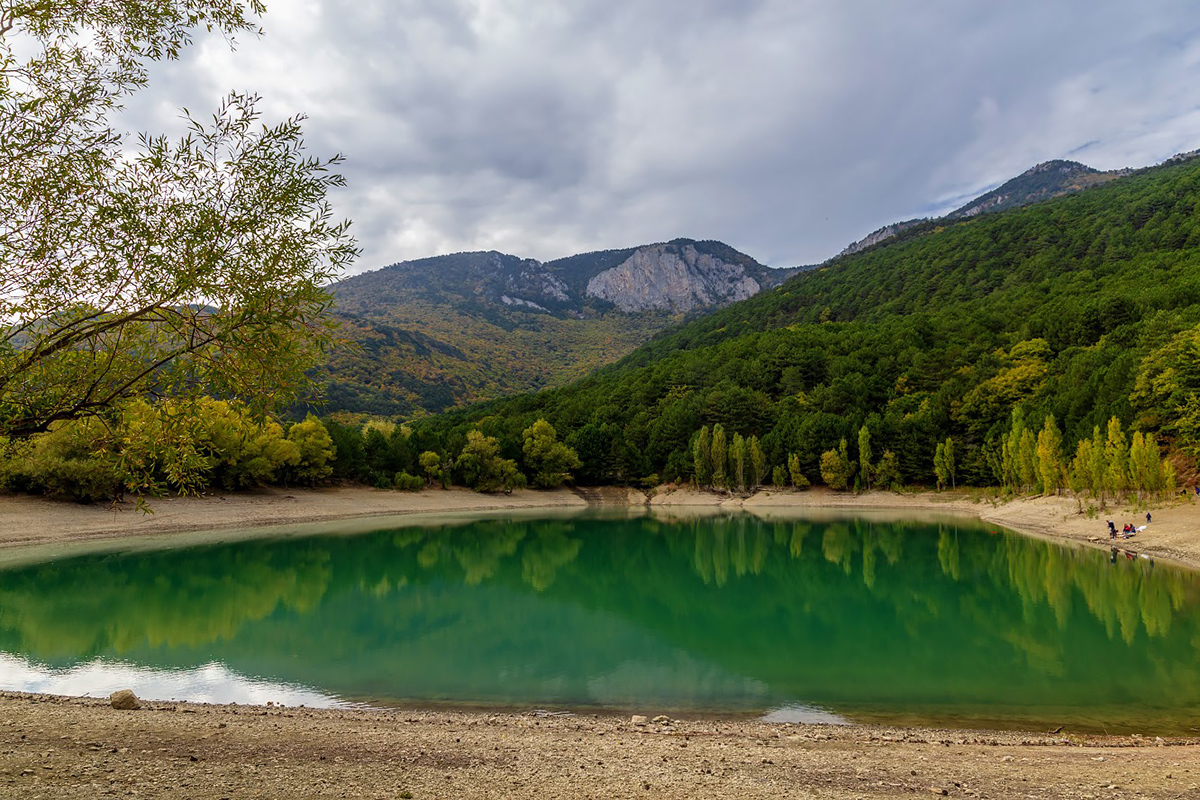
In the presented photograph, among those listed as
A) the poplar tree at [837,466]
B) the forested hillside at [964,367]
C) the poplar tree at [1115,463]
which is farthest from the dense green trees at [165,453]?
the poplar tree at [837,466]

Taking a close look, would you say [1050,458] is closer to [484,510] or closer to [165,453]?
[484,510]

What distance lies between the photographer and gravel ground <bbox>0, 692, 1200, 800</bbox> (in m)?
6.15

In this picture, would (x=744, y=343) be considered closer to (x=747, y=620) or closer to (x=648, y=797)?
(x=747, y=620)

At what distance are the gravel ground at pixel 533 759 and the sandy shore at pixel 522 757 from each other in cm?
3

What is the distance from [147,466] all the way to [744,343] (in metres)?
107

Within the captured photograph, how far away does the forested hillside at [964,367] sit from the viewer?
165ft

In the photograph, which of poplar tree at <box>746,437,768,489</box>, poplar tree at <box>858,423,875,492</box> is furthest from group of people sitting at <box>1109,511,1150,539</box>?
poplar tree at <box>746,437,768,489</box>

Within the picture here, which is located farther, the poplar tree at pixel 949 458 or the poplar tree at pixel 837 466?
the poplar tree at pixel 837 466

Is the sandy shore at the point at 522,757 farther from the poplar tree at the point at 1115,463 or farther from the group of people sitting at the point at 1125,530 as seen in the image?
the poplar tree at the point at 1115,463

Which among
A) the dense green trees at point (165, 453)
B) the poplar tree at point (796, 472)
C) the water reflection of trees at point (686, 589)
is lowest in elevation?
the water reflection of trees at point (686, 589)

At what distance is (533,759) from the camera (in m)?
7.38

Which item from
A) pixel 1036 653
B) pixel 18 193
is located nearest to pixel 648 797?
pixel 18 193

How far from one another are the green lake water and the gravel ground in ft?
5.64

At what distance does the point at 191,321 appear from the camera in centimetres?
520
